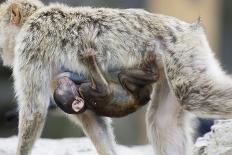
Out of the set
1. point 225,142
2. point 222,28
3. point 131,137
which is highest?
point 225,142

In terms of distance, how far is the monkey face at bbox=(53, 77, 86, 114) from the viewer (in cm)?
890

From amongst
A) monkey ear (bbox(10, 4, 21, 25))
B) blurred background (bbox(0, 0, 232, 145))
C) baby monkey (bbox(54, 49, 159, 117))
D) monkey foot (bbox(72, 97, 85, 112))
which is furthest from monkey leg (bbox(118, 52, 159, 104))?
blurred background (bbox(0, 0, 232, 145))

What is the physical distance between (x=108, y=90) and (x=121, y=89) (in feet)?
0.47

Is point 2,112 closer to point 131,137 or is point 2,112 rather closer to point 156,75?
point 131,137

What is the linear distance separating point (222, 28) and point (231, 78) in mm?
4492

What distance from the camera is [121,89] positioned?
8.91 meters

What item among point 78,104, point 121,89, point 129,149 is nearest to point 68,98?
point 78,104

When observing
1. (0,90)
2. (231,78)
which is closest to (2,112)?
(0,90)

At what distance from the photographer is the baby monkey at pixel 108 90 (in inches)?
345

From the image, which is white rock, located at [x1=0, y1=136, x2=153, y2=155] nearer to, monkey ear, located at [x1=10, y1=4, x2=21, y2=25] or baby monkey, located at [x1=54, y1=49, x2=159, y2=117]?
baby monkey, located at [x1=54, y1=49, x2=159, y2=117]

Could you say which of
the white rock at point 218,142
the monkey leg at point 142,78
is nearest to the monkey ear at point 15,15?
the monkey leg at point 142,78

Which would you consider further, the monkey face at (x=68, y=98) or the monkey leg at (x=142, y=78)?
the monkey face at (x=68, y=98)

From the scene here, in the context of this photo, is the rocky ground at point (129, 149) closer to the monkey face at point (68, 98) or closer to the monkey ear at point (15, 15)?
the monkey face at point (68, 98)

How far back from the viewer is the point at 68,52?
29.5ft
